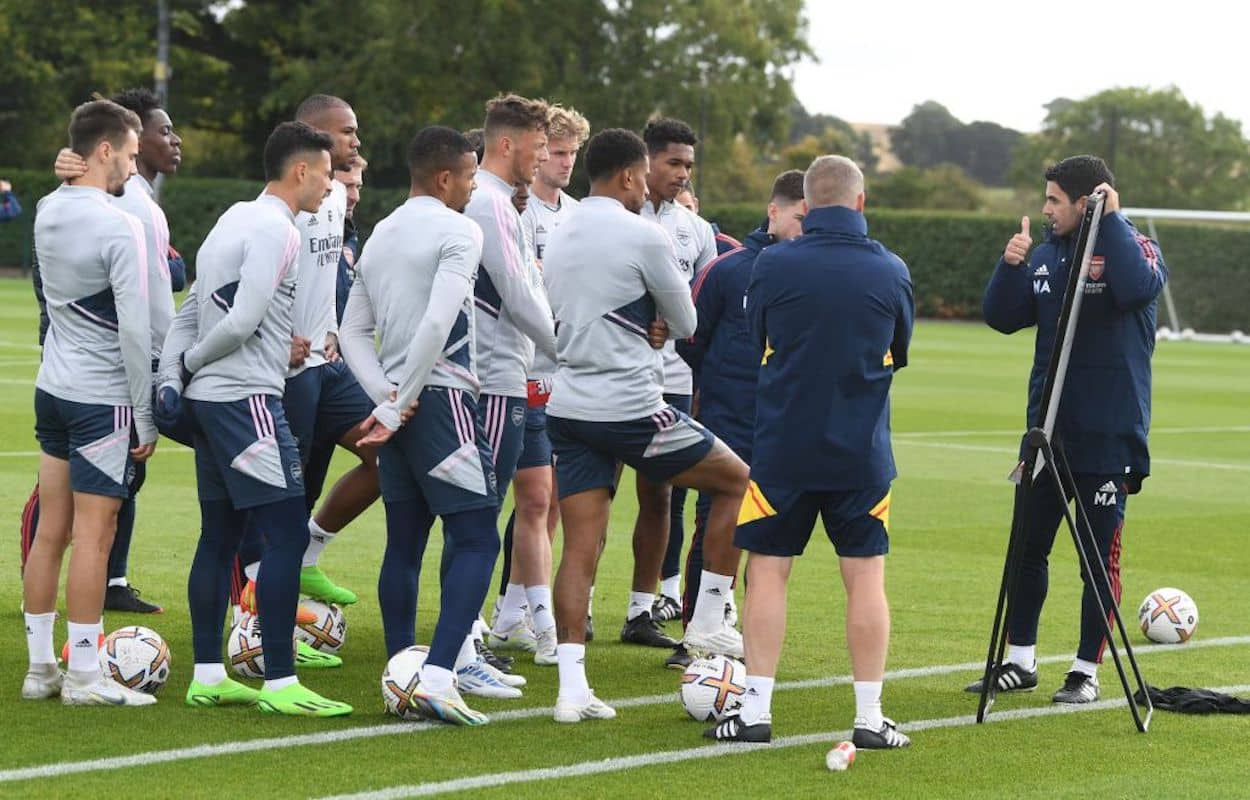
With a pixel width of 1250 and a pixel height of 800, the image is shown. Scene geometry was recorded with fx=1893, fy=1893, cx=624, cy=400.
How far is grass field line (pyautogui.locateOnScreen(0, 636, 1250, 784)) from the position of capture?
602 centimetres

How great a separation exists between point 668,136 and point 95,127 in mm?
3006

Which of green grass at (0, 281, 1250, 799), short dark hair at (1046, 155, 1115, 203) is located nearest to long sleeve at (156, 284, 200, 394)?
green grass at (0, 281, 1250, 799)

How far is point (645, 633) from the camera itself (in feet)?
28.5

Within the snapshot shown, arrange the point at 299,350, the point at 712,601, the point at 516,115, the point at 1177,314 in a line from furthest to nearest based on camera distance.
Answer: the point at 1177,314, the point at 712,601, the point at 516,115, the point at 299,350

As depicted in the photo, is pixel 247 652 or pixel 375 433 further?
pixel 247 652

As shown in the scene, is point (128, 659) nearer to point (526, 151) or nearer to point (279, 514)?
point (279, 514)

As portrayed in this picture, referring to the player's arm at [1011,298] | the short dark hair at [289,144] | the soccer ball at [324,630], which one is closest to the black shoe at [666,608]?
the soccer ball at [324,630]

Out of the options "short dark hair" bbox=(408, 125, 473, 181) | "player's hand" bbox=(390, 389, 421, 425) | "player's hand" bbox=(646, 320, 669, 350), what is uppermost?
"short dark hair" bbox=(408, 125, 473, 181)

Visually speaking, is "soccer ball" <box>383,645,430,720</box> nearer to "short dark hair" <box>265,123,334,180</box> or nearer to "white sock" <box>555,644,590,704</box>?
"white sock" <box>555,644,590,704</box>

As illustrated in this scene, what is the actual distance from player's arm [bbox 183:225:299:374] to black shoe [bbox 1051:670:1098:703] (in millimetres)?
3443

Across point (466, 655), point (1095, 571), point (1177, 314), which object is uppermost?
point (1095, 571)

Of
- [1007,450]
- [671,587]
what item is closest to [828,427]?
[671,587]

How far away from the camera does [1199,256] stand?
43.3 meters

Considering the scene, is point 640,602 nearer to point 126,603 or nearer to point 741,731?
point 741,731
